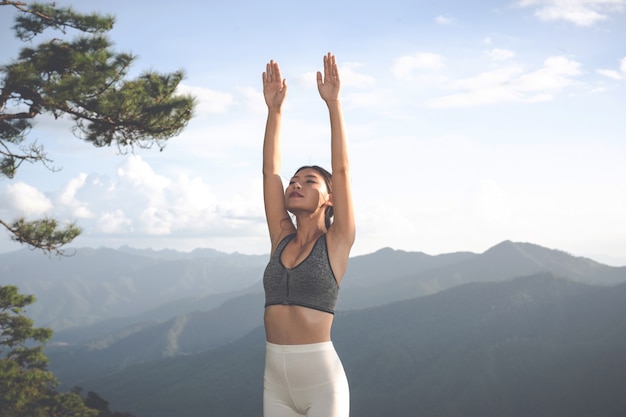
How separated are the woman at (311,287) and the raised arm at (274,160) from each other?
5.2 inches

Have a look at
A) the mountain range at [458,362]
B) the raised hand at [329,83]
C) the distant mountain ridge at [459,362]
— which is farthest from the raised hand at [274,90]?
the mountain range at [458,362]

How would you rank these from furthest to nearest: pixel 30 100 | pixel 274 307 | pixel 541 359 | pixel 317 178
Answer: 1. pixel 541 359
2. pixel 30 100
3. pixel 317 178
4. pixel 274 307

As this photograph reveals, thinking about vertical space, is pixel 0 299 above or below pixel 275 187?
below

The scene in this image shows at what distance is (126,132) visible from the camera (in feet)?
32.7

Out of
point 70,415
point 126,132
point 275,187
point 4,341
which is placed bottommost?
point 70,415

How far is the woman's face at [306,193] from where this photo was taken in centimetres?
294

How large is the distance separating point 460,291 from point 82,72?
588 ft

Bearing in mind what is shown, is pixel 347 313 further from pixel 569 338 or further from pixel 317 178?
pixel 317 178

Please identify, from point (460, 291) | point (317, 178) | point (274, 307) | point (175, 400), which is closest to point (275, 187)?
point (317, 178)

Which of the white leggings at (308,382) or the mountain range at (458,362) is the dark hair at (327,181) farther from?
the mountain range at (458,362)

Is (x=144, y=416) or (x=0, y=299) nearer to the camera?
(x=0, y=299)

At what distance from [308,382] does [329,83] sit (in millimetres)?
1495

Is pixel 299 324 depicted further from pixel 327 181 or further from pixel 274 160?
pixel 274 160

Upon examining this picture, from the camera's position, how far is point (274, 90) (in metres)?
3.44
